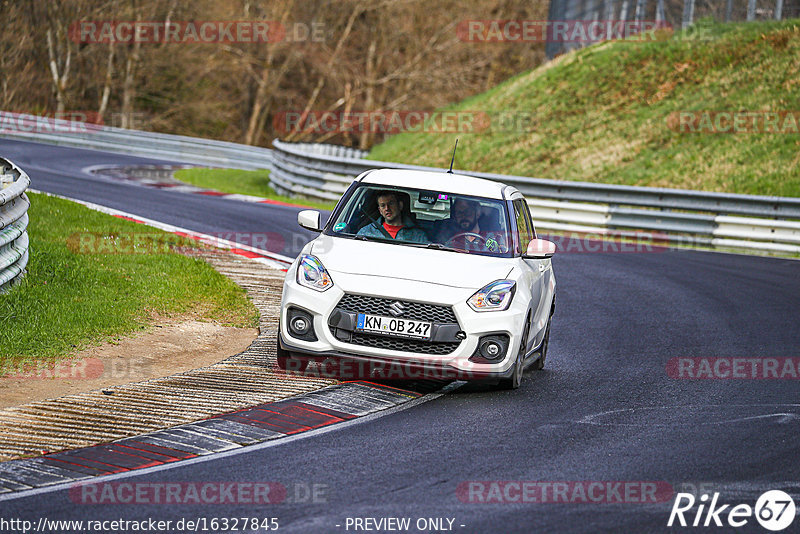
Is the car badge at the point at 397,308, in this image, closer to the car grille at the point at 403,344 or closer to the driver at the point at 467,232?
the car grille at the point at 403,344

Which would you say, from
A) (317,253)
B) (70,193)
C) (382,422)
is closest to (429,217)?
(317,253)

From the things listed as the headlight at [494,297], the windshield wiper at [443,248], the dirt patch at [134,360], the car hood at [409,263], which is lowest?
the dirt patch at [134,360]

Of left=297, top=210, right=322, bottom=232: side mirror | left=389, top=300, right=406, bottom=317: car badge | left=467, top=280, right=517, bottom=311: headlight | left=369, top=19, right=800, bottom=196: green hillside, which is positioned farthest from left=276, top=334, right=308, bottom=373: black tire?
left=369, top=19, right=800, bottom=196: green hillside

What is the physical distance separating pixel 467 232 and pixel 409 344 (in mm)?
1453

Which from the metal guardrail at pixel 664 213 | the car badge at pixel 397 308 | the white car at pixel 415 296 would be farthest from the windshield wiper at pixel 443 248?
the metal guardrail at pixel 664 213

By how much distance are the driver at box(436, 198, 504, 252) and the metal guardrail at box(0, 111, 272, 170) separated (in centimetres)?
2663

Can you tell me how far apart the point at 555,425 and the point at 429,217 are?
8.04 feet

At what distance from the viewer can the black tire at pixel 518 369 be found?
8.29 m

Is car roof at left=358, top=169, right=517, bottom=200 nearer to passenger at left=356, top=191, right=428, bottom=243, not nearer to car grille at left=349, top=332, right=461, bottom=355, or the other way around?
passenger at left=356, top=191, right=428, bottom=243

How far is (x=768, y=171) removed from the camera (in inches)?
973

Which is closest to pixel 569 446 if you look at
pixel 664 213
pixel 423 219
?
pixel 423 219

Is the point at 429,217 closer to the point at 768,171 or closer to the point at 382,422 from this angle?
the point at 382,422

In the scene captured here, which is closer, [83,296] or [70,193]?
[83,296]

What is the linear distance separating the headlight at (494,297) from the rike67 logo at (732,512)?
257cm
